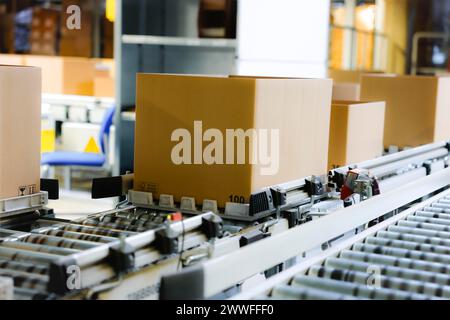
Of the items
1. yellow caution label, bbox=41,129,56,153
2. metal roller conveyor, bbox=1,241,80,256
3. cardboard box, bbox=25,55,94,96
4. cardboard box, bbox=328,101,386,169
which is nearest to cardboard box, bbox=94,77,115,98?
cardboard box, bbox=25,55,94,96

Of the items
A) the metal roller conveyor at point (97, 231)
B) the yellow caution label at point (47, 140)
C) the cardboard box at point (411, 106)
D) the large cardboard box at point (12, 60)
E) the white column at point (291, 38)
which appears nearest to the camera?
the metal roller conveyor at point (97, 231)

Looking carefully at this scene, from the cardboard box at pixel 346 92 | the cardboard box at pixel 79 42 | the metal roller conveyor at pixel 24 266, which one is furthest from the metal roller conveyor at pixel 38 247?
the cardboard box at pixel 79 42

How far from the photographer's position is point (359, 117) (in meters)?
2.95

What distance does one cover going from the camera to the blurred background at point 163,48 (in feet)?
16.6

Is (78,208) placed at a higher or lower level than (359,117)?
lower

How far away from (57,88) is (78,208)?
1591 mm

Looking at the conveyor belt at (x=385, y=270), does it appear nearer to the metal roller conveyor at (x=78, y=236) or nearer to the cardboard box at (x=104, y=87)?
the metal roller conveyor at (x=78, y=236)

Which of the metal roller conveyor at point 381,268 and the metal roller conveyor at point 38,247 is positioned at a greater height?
the metal roller conveyor at point 38,247

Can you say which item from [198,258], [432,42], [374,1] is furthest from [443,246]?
[432,42]

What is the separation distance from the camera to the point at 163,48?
542cm

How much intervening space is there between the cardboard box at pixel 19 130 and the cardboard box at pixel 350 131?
4.08ft

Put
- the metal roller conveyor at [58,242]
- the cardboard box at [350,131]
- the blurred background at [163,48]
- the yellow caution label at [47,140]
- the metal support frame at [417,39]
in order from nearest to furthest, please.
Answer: the metal roller conveyor at [58,242] → the cardboard box at [350,131] → the blurred background at [163,48] → the yellow caution label at [47,140] → the metal support frame at [417,39]

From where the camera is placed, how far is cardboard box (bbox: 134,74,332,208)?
215 cm

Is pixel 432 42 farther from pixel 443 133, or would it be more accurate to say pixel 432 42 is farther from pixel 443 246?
pixel 443 246
